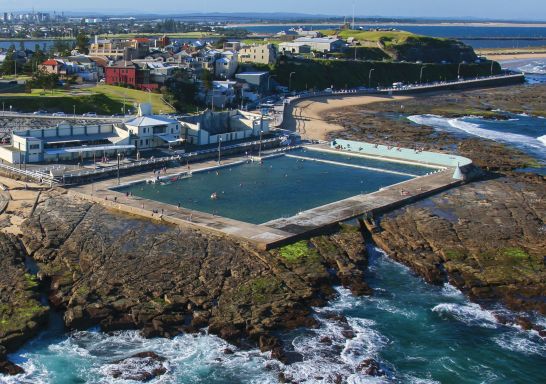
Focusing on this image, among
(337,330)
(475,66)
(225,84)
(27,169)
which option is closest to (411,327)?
(337,330)

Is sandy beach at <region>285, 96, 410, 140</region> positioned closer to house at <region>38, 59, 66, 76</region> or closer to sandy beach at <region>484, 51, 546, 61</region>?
house at <region>38, 59, 66, 76</region>

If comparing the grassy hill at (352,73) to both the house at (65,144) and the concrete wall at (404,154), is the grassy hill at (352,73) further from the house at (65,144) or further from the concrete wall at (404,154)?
the house at (65,144)

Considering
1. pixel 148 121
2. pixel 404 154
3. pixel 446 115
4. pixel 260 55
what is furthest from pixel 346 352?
pixel 260 55

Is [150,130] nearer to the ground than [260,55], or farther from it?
nearer to the ground

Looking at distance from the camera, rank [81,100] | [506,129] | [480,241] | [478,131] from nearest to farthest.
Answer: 1. [480,241]
2. [81,100]
3. [478,131]
4. [506,129]

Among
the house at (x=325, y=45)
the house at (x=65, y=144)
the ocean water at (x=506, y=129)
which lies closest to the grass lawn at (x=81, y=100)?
the house at (x=65, y=144)

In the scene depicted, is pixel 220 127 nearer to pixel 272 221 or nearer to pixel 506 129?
pixel 272 221
